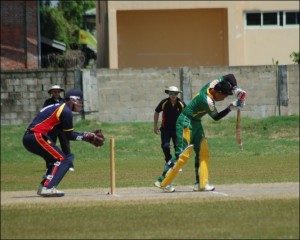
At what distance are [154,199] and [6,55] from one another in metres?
27.1

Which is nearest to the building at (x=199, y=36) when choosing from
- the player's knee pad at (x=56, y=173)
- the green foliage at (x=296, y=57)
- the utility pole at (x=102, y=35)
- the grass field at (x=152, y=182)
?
the utility pole at (x=102, y=35)

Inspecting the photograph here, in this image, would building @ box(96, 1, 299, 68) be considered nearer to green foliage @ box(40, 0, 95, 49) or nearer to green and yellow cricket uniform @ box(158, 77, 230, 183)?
green foliage @ box(40, 0, 95, 49)

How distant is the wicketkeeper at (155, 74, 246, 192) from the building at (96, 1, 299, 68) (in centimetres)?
2617

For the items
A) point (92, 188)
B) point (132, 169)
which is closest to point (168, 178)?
point (92, 188)

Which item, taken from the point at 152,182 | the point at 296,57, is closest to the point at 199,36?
the point at 296,57

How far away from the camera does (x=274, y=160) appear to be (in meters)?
26.3

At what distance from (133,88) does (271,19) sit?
11.2 metres

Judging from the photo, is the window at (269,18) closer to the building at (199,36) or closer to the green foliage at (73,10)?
the building at (199,36)

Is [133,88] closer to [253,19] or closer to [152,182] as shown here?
[253,19]

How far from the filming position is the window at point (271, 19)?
4325 centimetres

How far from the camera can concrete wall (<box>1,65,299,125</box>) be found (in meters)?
34.4

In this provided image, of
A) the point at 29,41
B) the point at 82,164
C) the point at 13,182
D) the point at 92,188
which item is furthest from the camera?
the point at 29,41

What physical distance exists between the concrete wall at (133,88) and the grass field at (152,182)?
0.69 m

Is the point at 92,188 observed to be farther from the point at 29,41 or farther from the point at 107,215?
the point at 29,41
